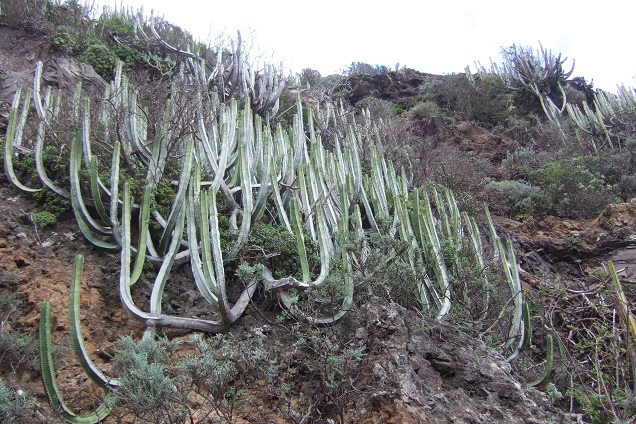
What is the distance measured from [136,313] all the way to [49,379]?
75 cm

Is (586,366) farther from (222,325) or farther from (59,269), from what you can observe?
(59,269)

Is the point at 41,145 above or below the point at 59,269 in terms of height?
above

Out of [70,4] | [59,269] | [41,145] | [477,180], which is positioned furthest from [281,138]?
[70,4]

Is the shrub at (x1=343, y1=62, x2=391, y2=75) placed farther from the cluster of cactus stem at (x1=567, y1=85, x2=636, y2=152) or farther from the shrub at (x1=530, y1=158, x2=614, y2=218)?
the shrub at (x1=530, y1=158, x2=614, y2=218)

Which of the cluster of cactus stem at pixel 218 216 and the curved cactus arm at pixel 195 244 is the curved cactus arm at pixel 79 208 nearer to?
the cluster of cactus stem at pixel 218 216

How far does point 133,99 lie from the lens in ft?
20.1

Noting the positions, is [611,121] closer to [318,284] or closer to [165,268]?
[318,284]

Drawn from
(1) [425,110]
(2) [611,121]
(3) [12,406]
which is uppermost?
(1) [425,110]

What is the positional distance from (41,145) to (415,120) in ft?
39.8

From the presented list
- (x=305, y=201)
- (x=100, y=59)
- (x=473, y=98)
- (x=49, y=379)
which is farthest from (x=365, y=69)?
(x=49, y=379)

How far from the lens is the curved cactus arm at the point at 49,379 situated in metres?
2.75

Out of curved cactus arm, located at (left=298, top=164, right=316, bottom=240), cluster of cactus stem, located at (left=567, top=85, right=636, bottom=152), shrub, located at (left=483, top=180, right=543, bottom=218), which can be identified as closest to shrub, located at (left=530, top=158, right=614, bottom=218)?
shrub, located at (left=483, top=180, right=543, bottom=218)

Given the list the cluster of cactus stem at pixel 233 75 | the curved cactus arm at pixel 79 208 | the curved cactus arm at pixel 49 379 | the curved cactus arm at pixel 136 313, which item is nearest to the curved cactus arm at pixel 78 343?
the curved cactus arm at pixel 49 379

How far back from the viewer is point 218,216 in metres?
5.05
